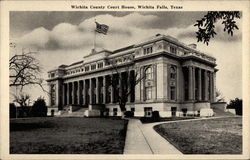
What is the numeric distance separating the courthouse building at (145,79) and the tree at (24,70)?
3.92 feet

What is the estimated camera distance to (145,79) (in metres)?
12.5

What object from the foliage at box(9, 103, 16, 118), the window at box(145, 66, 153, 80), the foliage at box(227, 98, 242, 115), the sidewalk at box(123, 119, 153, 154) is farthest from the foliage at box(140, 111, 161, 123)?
the foliage at box(9, 103, 16, 118)

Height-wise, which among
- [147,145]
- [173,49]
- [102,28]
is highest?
[102,28]

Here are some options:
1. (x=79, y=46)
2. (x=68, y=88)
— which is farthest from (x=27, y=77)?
(x=68, y=88)

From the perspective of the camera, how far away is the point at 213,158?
272 inches

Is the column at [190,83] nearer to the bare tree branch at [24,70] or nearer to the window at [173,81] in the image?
the window at [173,81]

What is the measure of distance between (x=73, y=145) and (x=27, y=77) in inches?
101

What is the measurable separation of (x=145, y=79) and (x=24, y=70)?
19.3ft

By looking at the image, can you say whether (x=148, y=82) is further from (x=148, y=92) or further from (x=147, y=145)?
(x=147, y=145)

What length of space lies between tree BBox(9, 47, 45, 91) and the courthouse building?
3.92ft

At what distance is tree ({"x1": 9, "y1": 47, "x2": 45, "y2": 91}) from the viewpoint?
303 inches

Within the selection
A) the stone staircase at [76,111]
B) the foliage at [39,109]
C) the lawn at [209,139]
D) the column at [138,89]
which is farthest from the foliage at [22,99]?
the column at [138,89]

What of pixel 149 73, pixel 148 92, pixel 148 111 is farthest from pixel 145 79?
pixel 148 111

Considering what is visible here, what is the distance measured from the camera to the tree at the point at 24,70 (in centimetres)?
770
